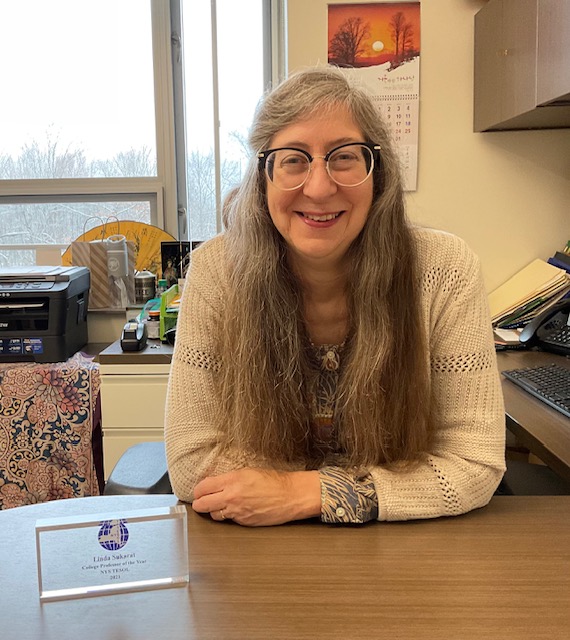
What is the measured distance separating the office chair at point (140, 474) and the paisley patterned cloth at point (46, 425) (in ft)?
3.34

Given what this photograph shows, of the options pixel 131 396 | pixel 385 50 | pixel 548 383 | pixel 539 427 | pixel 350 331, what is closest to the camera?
pixel 350 331

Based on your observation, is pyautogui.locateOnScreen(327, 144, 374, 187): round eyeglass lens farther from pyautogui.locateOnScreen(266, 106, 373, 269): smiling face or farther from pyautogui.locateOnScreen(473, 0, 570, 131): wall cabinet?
pyautogui.locateOnScreen(473, 0, 570, 131): wall cabinet

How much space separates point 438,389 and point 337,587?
445mm

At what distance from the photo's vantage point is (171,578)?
2.36 ft

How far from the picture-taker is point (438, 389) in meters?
1.07

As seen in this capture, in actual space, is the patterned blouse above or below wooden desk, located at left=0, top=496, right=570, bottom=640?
above

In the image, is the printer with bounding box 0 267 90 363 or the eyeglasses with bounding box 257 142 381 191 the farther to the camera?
the printer with bounding box 0 267 90 363

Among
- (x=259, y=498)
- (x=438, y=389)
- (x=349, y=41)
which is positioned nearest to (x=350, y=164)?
(x=438, y=389)

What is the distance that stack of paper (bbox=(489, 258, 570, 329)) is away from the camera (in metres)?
2.21

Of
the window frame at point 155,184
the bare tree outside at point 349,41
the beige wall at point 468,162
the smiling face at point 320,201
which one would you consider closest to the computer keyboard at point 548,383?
the smiling face at point 320,201

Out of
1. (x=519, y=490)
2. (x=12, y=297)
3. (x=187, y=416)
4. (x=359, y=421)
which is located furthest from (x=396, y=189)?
(x=12, y=297)

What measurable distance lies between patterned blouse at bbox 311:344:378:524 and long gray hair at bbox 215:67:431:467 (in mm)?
29

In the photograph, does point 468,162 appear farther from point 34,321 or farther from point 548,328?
point 34,321

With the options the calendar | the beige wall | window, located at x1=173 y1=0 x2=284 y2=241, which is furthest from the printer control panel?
the calendar
